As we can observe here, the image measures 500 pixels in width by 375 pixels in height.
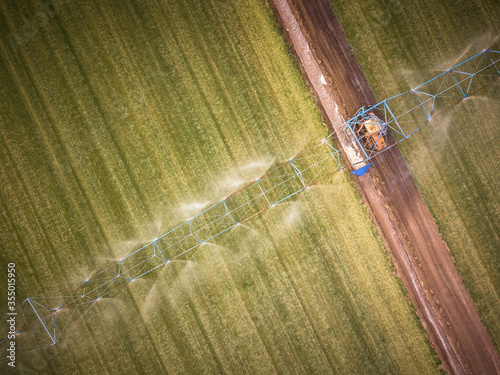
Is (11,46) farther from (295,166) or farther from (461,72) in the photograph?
(461,72)

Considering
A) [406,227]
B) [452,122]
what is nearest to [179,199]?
[406,227]

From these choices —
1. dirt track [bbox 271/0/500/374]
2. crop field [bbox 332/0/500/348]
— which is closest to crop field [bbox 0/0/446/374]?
dirt track [bbox 271/0/500/374]

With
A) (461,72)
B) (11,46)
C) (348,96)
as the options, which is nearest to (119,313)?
(11,46)

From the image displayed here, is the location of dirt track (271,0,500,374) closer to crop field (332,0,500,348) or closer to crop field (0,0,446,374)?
crop field (332,0,500,348)

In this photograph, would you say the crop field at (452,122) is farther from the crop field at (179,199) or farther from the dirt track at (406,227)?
the crop field at (179,199)

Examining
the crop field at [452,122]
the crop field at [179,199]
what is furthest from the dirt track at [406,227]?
the crop field at [179,199]

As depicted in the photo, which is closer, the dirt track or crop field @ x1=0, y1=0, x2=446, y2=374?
crop field @ x1=0, y1=0, x2=446, y2=374
